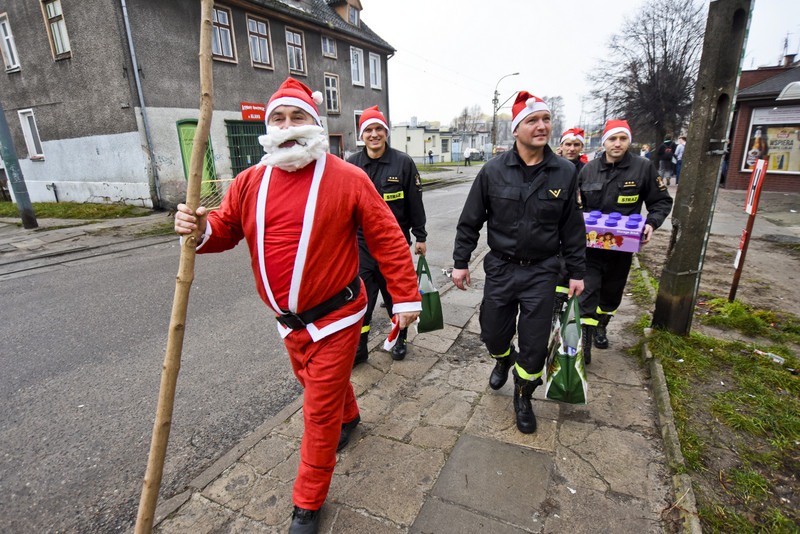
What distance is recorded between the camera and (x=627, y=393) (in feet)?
10.8

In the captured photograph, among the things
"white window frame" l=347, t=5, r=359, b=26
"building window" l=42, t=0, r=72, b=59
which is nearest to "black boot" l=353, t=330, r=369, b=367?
"building window" l=42, t=0, r=72, b=59

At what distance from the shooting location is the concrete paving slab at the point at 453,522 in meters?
2.13

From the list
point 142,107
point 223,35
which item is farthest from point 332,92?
point 142,107

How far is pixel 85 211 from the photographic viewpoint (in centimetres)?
1338

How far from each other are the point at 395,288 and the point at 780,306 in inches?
202

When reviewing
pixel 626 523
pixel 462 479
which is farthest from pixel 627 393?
pixel 462 479

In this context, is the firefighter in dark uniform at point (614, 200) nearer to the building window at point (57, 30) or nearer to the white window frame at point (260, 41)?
the white window frame at point (260, 41)

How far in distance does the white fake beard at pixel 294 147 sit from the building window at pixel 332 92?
20820 millimetres

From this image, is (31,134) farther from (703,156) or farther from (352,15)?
(703,156)

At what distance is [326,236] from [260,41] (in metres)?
18.1

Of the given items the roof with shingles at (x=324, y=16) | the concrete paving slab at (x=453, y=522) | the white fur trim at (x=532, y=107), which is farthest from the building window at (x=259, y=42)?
the concrete paving slab at (x=453, y=522)

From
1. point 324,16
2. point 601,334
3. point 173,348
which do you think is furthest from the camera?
point 324,16

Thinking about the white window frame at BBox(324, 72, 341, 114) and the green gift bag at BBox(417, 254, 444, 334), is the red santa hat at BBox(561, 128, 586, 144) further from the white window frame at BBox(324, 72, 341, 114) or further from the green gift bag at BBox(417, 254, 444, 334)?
the white window frame at BBox(324, 72, 341, 114)

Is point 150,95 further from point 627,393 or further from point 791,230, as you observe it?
point 791,230
